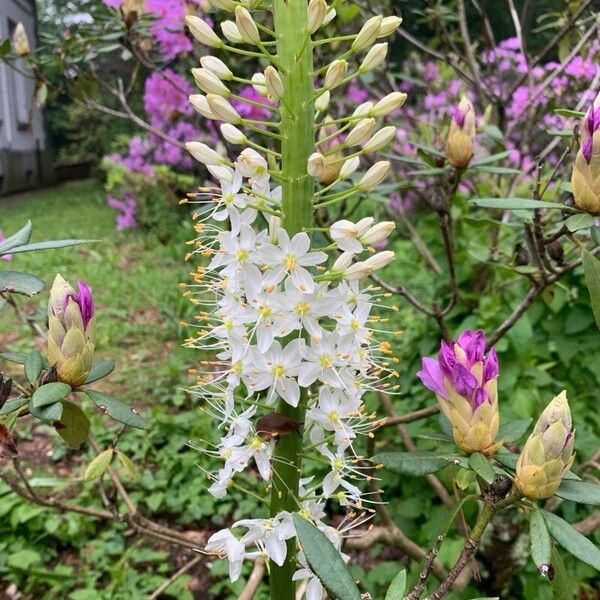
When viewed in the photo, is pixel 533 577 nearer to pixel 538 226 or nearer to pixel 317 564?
pixel 538 226

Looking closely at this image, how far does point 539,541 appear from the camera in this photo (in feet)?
2.76

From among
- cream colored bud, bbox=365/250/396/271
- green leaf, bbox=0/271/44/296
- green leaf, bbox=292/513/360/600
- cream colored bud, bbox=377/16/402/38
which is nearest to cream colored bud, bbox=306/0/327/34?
cream colored bud, bbox=377/16/402/38

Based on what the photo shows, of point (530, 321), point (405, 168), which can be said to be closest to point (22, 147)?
point (405, 168)

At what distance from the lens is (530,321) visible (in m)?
2.45

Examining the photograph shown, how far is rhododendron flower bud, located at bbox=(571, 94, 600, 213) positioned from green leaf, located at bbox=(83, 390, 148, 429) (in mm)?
828

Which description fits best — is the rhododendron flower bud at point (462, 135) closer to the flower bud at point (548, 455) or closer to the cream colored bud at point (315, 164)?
the cream colored bud at point (315, 164)

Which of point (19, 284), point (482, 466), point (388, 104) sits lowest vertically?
point (482, 466)

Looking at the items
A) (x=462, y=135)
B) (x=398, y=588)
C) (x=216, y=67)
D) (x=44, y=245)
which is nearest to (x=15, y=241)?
(x=44, y=245)

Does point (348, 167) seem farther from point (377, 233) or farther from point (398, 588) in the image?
point (398, 588)

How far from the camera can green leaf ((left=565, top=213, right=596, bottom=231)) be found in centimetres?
113

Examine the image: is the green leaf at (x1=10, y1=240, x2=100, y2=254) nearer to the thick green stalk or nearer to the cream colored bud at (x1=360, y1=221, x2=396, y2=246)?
the thick green stalk

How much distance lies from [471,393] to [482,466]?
0.10 m

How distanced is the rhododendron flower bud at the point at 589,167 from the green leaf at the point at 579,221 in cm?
2

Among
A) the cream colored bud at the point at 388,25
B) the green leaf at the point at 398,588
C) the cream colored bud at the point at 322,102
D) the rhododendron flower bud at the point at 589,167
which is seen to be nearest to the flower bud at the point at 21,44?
the cream colored bud at the point at 322,102
